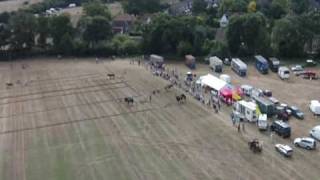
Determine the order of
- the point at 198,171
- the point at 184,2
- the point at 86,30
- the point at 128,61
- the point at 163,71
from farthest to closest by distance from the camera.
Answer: the point at 184,2, the point at 86,30, the point at 128,61, the point at 163,71, the point at 198,171

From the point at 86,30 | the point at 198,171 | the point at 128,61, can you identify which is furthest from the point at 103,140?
the point at 86,30

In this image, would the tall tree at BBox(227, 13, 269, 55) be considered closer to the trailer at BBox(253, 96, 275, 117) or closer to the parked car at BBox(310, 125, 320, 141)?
the trailer at BBox(253, 96, 275, 117)

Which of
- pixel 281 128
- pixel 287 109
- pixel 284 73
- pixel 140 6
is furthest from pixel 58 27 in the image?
pixel 281 128

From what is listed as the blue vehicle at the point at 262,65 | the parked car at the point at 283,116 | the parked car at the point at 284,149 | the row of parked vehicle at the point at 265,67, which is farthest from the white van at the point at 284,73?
the parked car at the point at 284,149

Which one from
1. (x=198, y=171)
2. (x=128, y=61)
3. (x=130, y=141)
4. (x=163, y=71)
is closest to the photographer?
(x=198, y=171)

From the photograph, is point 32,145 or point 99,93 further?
point 99,93

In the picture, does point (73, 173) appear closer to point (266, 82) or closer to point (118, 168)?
point (118, 168)
